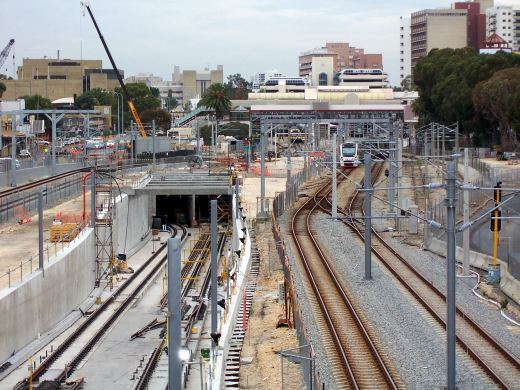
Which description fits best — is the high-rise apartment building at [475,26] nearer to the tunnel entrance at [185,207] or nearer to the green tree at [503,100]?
the green tree at [503,100]

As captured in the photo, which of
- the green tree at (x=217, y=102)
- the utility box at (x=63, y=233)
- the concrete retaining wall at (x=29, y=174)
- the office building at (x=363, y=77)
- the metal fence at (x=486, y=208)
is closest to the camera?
the metal fence at (x=486, y=208)

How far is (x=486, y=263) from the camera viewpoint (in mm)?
27234

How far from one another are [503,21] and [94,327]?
564 feet

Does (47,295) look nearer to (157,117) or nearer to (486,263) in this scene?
(486,263)

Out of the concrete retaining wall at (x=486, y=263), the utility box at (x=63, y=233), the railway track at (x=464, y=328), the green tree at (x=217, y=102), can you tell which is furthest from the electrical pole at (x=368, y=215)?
the green tree at (x=217, y=102)

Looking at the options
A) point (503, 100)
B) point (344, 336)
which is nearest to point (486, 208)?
point (344, 336)

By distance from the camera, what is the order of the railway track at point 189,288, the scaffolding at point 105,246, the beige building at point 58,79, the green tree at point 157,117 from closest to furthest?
the railway track at point 189,288 → the scaffolding at point 105,246 → the green tree at point 157,117 → the beige building at point 58,79

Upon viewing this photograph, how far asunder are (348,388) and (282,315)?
5.94 m

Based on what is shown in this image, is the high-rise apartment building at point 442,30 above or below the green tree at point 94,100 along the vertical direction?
above

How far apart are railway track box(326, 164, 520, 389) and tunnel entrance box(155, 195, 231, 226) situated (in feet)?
78.4

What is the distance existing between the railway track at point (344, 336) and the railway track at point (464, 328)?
5.80 ft

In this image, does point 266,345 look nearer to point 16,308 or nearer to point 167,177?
point 16,308

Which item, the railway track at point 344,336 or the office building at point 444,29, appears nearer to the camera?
the railway track at point 344,336

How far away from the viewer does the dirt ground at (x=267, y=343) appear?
1634cm
